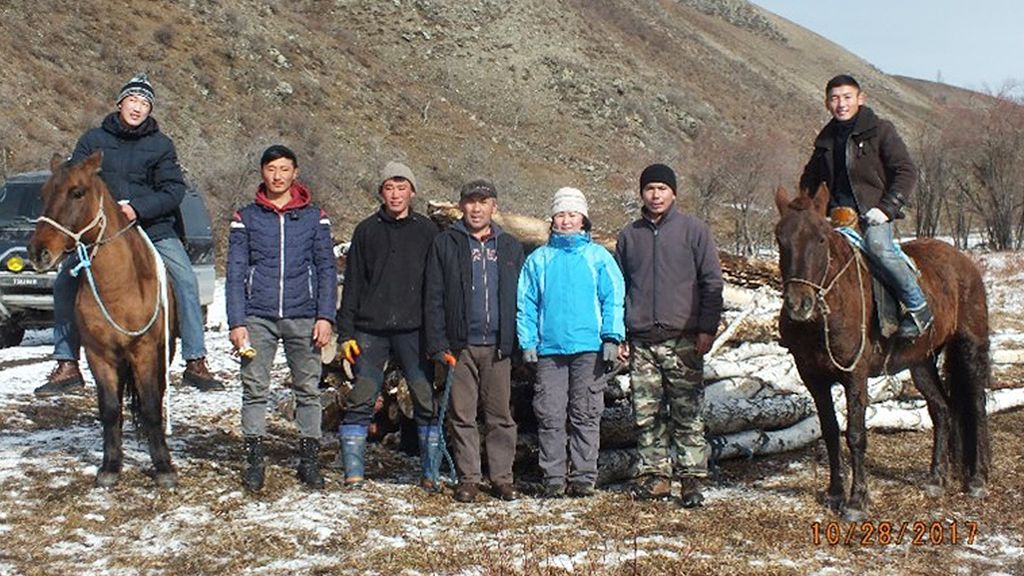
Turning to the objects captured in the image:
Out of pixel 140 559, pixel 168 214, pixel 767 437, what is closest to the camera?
pixel 140 559

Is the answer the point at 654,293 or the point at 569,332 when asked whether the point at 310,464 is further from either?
the point at 654,293

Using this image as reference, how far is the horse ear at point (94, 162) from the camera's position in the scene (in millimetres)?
5676

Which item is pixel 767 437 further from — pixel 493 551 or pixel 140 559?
pixel 140 559

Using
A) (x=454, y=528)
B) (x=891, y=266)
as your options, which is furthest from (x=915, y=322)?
(x=454, y=528)

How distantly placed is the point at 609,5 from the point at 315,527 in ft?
254

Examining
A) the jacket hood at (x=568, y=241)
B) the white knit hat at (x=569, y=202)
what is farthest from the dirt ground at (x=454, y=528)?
the white knit hat at (x=569, y=202)

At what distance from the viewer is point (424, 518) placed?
18.4ft

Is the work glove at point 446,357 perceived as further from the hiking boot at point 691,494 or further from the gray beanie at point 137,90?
the gray beanie at point 137,90

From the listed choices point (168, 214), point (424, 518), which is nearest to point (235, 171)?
point (168, 214)

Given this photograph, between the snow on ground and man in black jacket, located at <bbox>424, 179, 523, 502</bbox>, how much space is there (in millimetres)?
376

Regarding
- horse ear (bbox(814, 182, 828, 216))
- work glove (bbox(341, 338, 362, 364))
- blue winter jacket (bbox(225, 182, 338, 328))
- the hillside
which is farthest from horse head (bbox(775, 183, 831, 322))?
the hillside

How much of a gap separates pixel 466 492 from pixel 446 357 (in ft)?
3.05

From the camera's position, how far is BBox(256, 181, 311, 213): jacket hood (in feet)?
19.9
